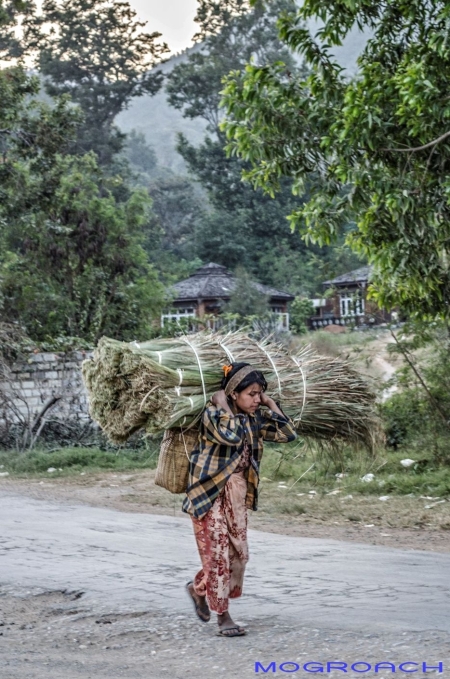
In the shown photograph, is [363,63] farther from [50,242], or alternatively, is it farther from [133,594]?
[50,242]

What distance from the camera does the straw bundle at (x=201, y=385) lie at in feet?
18.2

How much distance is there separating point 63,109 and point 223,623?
15098 millimetres

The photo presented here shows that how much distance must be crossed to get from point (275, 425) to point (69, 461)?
1013cm

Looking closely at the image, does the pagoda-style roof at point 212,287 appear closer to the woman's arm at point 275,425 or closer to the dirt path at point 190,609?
the dirt path at point 190,609

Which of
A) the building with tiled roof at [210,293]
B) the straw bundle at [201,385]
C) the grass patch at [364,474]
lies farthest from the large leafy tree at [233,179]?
the straw bundle at [201,385]

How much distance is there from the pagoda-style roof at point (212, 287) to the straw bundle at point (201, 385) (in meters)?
27.7

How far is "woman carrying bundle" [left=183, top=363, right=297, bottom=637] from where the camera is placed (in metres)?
5.19

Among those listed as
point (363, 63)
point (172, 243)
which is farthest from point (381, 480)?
point (172, 243)

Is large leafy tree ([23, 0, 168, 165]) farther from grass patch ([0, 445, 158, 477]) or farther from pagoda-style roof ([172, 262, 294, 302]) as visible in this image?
grass patch ([0, 445, 158, 477])

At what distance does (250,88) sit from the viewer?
9.45 m

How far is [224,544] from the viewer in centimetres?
523

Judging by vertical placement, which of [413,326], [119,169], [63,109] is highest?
[119,169]

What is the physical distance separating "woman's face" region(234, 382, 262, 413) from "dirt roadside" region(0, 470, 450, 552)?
3513 mm

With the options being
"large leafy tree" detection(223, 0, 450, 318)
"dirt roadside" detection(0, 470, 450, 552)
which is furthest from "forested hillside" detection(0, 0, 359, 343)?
"large leafy tree" detection(223, 0, 450, 318)
